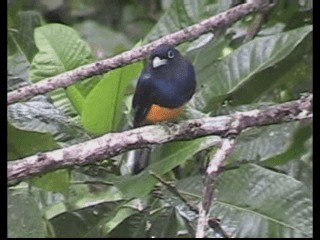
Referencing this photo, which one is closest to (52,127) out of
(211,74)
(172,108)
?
(172,108)

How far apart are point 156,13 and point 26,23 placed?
1.46 metres

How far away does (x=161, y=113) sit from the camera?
8.38 ft

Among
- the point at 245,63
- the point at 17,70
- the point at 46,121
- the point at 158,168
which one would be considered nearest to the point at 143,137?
the point at 158,168

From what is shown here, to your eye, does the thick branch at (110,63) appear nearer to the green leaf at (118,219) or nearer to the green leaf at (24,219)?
the green leaf at (24,219)

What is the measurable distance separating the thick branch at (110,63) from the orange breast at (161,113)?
0.68 feet

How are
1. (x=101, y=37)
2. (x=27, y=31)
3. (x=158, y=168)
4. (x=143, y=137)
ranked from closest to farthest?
(x=143, y=137)
(x=158, y=168)
(x=27, y=31)
(x=101, y=37)

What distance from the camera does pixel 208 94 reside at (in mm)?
2758

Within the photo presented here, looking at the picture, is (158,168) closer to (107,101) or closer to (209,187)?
(107,101)

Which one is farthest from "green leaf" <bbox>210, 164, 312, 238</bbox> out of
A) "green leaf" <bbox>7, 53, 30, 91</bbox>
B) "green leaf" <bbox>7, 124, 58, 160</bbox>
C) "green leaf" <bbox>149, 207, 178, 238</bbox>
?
"green leaf" <bbox>7, 53, 30, 91</bbox>

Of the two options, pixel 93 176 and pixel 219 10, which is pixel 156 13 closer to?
pixel 219 10

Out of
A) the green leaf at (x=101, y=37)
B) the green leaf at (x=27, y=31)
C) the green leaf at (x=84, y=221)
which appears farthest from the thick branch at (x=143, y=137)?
the green leaf at (x=101, y=37)

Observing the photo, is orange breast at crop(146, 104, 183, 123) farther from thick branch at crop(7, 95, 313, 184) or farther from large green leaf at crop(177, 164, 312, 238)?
thick branch at crop(7, 95, 313, 184)

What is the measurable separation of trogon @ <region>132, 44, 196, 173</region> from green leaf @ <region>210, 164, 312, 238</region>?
0.24 metres

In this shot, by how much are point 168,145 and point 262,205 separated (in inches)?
12.3
